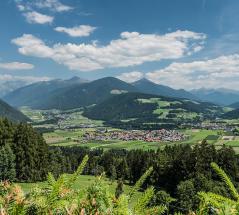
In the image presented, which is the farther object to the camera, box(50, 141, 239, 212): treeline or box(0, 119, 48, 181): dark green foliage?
box(50, 141, 239, 212): treeline

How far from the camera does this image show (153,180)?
109 metres

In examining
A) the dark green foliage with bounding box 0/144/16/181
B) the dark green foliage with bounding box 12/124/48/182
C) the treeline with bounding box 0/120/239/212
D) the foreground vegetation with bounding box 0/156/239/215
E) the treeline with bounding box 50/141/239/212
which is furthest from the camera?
the treeline with bounding box 50/141/239/212

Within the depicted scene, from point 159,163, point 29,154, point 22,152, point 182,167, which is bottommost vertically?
point 159,163

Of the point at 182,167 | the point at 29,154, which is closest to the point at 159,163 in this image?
the point at 182,167

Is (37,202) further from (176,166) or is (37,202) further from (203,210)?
(176,166)

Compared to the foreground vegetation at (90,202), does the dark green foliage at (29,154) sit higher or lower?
lower

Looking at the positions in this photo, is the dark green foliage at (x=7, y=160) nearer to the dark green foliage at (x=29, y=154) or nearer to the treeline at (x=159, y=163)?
the treeline at (x=159, y=163)

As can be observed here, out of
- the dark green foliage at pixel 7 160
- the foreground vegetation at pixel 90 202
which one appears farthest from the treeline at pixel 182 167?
the foreground vegetation at pixel 90 202

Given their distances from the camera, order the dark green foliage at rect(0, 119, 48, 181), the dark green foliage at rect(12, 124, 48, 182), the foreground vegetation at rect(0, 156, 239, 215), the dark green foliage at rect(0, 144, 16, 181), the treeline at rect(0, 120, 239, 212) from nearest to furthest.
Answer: the foreground vegetation at rect(0, 156, 239, 215), the dark green foliage at rect(0, 144, 16, 181), the treeline at rect(0, 120, 239, 212), the dark green foliage at rect(0, 119, 48, 181), the dark green foliage at rect(12, 124, 48, 182)

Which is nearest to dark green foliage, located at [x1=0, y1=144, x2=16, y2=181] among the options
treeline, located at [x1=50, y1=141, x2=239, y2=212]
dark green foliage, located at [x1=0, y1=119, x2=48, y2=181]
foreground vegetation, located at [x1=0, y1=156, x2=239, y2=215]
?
dark green foliage, located at [x1=0, y1=119, x2=48, y2=181]

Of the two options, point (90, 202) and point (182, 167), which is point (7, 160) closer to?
point (182, 167)

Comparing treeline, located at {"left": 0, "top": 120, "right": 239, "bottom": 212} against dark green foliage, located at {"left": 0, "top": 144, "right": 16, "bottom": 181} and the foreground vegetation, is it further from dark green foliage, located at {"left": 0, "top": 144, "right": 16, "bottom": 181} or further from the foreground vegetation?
the foreground vegetation

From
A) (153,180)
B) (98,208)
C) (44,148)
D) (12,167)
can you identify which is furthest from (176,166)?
(98,208)

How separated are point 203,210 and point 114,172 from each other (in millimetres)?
125283
